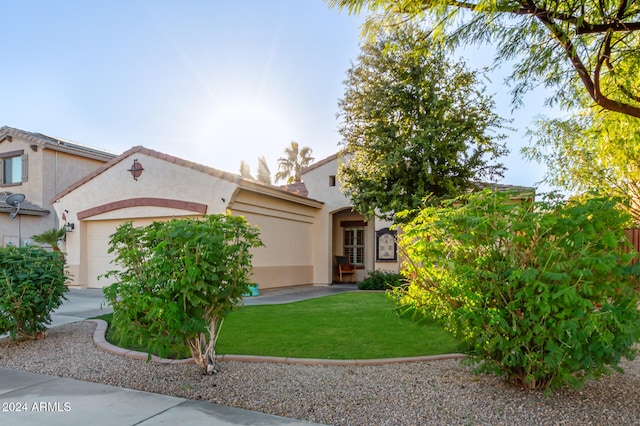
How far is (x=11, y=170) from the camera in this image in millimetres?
20219

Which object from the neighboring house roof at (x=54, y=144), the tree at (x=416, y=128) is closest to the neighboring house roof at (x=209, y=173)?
the tree at (x=416, y=128)

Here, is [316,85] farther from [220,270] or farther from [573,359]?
[573,359]

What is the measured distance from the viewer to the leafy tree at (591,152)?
325 inches

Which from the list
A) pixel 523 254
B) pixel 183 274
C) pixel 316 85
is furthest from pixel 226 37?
pixel 523 254

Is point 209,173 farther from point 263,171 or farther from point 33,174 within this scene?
point 263,171

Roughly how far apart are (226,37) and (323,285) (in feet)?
32.5

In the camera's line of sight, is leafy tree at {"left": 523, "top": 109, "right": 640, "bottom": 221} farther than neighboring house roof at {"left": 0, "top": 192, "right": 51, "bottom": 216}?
No

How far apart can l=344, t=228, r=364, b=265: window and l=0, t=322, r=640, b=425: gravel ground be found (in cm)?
1364

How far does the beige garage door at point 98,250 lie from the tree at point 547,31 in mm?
12193

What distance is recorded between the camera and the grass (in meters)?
5.88

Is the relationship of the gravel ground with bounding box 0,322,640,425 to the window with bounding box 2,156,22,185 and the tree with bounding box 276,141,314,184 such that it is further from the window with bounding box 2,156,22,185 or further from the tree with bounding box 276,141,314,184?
the tree with bounding box 276,141,314,184

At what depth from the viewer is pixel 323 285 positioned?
55.5ft

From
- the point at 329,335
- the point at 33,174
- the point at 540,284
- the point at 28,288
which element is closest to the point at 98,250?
the point at 33,174

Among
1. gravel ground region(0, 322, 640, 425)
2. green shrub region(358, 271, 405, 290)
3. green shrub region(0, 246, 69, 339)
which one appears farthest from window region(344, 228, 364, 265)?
gravel ground region(0, 322, 640, 425)
